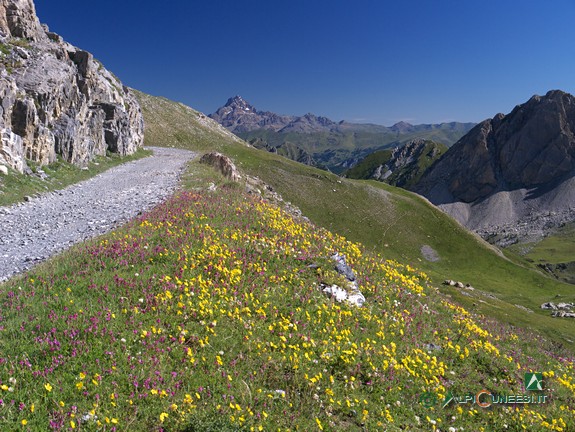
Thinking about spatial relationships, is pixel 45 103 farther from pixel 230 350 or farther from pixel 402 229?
pixel 402 229

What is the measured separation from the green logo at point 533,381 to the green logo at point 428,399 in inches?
204

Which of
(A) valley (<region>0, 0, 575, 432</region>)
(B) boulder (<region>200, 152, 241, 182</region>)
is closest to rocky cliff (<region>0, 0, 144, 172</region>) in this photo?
(A) valley (<region>0, 0, 575, 432</region>)

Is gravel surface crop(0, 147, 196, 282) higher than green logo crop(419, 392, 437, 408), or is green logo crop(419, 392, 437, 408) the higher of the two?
gravel surface crop(0, 147, 196, 282)

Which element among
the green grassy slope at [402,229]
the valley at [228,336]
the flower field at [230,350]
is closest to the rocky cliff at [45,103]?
the valley at [228,336]

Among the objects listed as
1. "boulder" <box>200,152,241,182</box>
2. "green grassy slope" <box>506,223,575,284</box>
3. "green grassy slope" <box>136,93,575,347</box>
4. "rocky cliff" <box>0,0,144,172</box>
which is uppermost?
"rocky cliff" <box>0,0,144,172</box>

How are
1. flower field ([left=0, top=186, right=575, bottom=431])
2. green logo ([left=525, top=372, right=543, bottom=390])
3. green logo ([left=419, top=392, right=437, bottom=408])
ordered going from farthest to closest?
green logo ([left=525, top=372, right=543, bottom=390])
green logo ([left=419, top=392, right=437, bottom=408])
flower field ([left=0, top=186, right=575, bottom=431])

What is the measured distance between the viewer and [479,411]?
34.9ft

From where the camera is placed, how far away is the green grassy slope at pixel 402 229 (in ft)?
242

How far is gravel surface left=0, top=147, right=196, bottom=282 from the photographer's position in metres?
16.4

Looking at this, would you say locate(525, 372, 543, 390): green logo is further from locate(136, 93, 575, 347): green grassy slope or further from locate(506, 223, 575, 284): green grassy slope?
locate(506, 223, 575, 284): green grassy slope

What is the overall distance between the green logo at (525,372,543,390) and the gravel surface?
65.1 ft

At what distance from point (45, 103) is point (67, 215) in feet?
79.9

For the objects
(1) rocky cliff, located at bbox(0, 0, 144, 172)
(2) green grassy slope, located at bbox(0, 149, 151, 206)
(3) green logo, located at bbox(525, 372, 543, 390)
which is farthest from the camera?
(1) rocky cliff, located at bbox(0, 0, 144, 172)

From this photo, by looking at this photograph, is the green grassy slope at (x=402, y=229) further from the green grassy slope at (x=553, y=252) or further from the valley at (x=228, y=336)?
the green grassy slope at (x=553, y=252)
